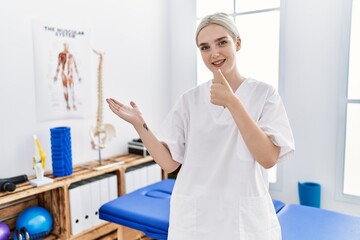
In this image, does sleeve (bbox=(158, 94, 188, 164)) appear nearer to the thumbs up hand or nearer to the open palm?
the open palm

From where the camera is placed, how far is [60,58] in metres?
2.37

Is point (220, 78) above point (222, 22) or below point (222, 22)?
below

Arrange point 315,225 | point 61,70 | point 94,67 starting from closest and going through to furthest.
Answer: point 315,225, point 61,70, point 94,67

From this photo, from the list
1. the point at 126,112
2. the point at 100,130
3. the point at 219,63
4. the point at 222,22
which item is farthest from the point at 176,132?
the point at 100,130

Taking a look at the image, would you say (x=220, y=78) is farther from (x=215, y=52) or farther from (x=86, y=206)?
(x=86, y=206)

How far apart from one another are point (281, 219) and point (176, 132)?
965 mm

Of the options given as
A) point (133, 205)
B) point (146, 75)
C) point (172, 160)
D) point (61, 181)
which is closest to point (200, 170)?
point (172, 160)

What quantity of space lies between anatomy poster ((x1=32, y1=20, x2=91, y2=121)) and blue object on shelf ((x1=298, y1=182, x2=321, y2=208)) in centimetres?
190

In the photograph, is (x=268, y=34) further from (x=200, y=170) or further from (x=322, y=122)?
(x=200, y=170)

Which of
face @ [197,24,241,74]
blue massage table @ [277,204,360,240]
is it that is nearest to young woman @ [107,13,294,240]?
face @ [197,24,241,74]

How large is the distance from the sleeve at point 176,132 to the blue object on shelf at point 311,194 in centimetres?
176

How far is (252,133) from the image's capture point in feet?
3.04

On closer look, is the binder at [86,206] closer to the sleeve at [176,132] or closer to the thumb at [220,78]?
the sleeve at [176,132]

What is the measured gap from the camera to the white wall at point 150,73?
2129 mm
